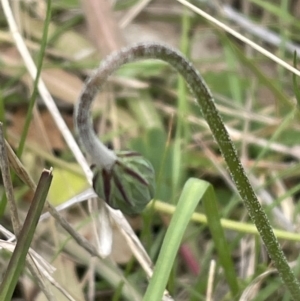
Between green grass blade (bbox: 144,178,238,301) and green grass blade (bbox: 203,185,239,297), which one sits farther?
green grass blade (bbox: 203,185,239,297)

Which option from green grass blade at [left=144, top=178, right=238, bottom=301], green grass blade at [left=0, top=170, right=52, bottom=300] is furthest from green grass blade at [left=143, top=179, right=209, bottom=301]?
green grass blade at [left=0, top=170, right=52, bottom=300]

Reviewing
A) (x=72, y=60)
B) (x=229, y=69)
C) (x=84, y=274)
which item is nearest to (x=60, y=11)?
(x=72, y=60)

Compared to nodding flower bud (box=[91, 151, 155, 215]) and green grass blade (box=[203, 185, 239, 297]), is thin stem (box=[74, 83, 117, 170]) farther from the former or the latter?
green grass blade (box=[203, 185, 239, 297])

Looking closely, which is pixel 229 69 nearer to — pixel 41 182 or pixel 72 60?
pixel 72 60

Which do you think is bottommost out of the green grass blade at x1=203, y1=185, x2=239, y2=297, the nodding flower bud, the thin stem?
the green grass blade at x1=203, y1=185, x2=239, y2=297

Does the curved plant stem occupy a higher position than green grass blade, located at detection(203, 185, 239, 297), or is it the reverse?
the curved plant stem

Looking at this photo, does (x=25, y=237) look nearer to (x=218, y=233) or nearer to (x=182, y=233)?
(x=182, y=233)
